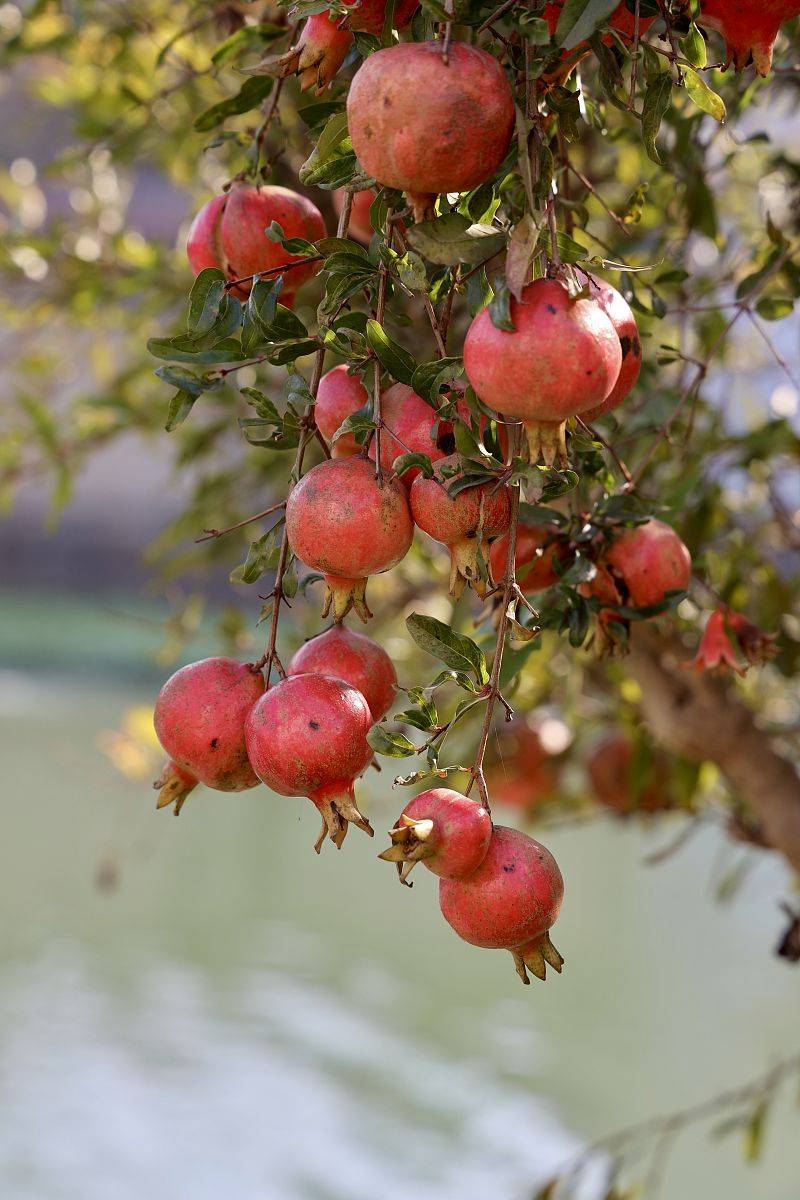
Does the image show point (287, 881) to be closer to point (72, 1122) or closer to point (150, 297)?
point (72, 1122)

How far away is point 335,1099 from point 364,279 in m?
1.16

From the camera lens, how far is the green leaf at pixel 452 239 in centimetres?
30

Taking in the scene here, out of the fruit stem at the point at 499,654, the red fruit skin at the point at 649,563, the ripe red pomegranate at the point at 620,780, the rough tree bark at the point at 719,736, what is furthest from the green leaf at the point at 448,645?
the ripe red pomegranate at the point at 620,780

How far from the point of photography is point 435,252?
300 mm

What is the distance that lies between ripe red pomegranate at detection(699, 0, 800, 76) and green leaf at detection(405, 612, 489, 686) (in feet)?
0.57

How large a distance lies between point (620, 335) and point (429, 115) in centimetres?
9

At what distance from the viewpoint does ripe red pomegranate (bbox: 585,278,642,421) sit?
0.33m

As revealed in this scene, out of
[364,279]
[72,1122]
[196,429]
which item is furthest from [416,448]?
[72,1122]

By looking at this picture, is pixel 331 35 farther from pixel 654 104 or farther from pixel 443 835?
pixel 443 835

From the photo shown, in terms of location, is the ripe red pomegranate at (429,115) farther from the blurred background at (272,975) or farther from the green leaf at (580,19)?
the blurred background at (272,975)

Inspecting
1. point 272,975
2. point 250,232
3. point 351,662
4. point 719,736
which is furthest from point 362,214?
point 272,975

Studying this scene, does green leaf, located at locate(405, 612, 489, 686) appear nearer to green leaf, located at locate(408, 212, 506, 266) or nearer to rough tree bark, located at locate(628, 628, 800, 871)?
green leaf, located at locate(408, 212, 506, 266)

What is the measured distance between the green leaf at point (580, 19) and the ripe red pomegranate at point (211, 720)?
0.61ft

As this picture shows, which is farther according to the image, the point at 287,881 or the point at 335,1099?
Result: the point at 287,881
